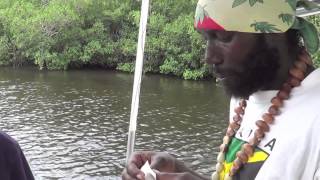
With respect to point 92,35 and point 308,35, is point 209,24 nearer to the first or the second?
point 308,35

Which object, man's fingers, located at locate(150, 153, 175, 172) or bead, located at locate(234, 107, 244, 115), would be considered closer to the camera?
man's fingers, located at locate(150, 153, 175, 172)

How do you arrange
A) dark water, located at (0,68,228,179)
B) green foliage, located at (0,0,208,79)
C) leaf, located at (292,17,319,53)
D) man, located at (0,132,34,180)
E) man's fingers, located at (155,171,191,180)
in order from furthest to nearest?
green foliage, located at (0,0,208,79) < dark water, located at (0,68,228,179) < man, located at (0,132,34,180) < leaf, located at (292,17,319,53) < man's fingers, located at (155,171,191,180)

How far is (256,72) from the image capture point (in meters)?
1.60

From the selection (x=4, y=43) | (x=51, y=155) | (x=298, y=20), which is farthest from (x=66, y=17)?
(x=298, y=20)

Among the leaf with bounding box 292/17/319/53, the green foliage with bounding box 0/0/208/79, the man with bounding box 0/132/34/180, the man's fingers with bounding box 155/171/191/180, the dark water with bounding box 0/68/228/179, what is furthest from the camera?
the green foliage with bounding box 0/0/208/79

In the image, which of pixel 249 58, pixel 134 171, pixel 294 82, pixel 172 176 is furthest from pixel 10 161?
pixel 294 82

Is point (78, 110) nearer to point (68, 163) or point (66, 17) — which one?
point (68, 163)

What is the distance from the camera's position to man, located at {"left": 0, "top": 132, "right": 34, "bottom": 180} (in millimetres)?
1751

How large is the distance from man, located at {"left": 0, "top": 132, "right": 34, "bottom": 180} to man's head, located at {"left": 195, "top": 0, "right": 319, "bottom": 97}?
728 millimetres

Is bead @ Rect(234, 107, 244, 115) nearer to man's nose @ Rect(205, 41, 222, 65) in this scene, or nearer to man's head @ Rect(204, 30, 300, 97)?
man's head @ Rect(204, 30, 300, 97)

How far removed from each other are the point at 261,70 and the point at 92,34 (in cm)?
3543

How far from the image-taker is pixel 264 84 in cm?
164

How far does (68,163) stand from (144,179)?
1370 centimetres

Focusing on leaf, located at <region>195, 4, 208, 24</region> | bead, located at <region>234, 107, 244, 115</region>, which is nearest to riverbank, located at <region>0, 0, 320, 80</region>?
bead, located at <region>234, 107, 244, 115</region>
